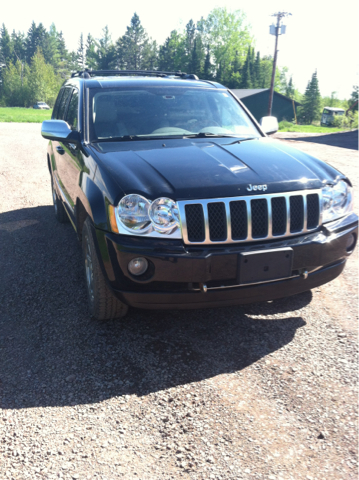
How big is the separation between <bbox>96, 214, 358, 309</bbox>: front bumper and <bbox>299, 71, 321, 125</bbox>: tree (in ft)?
257

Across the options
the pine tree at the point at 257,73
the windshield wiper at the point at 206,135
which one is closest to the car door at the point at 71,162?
the windshield wiper at the point at 206,135

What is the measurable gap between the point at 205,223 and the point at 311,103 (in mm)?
79234

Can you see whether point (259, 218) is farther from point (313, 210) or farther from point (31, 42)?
point (31, 42)

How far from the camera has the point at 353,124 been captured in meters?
51.7

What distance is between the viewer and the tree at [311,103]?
75.6 m

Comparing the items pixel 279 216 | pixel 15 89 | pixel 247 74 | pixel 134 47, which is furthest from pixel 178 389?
pixel 134 47

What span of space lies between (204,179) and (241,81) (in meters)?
91.8

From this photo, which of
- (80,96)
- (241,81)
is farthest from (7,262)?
(241,81)

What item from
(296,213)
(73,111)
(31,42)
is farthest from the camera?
(31,42)

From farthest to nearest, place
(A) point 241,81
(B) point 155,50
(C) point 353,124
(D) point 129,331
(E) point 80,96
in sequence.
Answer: (B) point 155,50 < (A) point 241,81 < (C) point 353,124 < (E) point 80,96 < (D) point 129,331

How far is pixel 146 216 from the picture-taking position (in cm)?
293

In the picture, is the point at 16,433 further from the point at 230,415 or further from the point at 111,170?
the point at 111,170

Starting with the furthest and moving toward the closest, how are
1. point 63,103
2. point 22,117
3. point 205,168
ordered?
1. point 22,117
2. point 63,103
3. point 205,168

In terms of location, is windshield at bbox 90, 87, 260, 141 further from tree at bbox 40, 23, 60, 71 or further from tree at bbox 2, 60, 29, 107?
tree at bbox 40, 23, 60, 71
